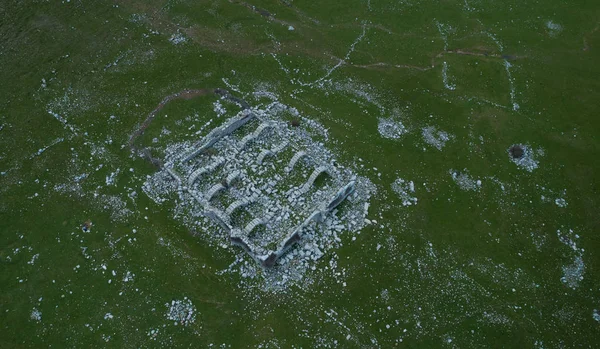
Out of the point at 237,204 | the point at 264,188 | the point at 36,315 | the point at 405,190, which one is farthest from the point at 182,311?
the point at 405,190

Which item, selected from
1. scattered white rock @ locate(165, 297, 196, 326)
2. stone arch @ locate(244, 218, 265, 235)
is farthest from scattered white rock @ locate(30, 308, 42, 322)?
stone arch @ locate(244, 218, 265, 235)

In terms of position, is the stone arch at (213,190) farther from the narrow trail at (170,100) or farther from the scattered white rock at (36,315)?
the scattered white rock at (36,315)

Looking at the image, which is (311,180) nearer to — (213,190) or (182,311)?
(213,190)

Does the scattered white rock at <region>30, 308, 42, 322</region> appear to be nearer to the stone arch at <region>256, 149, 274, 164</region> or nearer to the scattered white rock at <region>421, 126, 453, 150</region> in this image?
the stone arch at <region>256, 149, 274, 164</region>

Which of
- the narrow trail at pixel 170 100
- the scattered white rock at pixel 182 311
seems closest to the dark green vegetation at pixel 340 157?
the scattered white rock at pixel 182 311

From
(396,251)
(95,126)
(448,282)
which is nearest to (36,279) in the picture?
(95,126)

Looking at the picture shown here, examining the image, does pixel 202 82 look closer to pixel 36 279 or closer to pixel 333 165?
pixel 333 165
